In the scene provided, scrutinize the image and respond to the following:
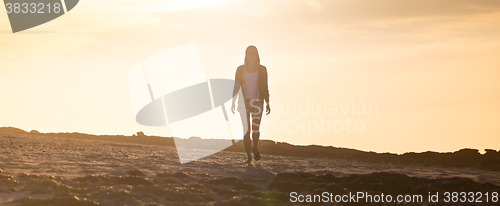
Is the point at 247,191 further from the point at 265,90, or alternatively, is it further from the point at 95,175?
the point at 265,90

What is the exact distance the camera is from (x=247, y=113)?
929cm

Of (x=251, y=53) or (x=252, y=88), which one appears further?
(x=252, y=88)

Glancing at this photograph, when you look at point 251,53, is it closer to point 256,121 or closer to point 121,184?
point 256,121

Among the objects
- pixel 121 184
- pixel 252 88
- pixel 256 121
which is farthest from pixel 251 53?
pixel 121 184

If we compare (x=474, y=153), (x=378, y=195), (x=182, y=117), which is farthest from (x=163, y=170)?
(x=474, y=153)

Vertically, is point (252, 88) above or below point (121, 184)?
above

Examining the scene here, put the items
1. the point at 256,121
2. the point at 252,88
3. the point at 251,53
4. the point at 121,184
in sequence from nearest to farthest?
the point at 121,184
the point at 251,53
the point at 252,88
the point at 256,121

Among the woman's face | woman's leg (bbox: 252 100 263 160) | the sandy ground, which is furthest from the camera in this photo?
woman's leg (bbox: 252 100 263 160)

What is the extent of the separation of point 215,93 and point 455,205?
8881mm

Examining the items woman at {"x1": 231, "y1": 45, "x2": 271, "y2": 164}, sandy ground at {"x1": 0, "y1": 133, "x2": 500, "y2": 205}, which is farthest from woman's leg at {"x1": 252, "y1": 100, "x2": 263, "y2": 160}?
sandy ground at {"x1": 0, "y1": 133, "x2": 500, "y2": 205}

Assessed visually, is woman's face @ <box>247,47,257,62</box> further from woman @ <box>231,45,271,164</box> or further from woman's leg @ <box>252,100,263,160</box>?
woman's leg @ <box>252,100,263,160</box>

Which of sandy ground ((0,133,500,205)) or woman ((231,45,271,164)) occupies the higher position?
woman ((231,45,271,164))

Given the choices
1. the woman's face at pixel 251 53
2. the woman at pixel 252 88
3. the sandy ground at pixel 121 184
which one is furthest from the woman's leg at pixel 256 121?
the sandy ground at pixel 121 184

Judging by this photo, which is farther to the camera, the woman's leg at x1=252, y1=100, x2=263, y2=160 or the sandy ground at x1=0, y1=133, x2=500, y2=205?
the woman's leg at x1=252, y1=100, x2=263, y2=160
